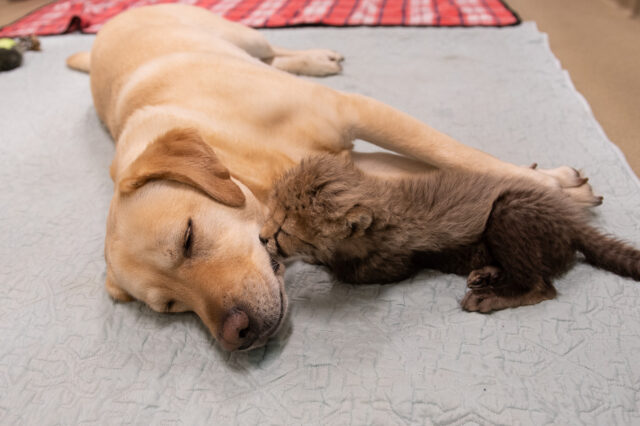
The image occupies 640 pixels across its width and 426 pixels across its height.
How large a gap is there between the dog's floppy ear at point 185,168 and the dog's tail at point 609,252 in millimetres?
1154

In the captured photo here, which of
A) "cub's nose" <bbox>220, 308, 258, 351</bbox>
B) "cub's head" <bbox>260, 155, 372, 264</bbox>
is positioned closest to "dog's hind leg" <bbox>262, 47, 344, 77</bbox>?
"cub's head" <bbox>260, 155, 372, 264</bbox>

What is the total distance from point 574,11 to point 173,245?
4.03 meters

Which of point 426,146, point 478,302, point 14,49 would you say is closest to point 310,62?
point 426,146

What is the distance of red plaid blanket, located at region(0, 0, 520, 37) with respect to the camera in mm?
3592

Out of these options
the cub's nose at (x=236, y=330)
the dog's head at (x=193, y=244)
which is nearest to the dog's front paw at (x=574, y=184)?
the dog's head at (x=193, y=244)

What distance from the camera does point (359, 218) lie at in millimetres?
1402

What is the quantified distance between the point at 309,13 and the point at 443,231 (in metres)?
3.20

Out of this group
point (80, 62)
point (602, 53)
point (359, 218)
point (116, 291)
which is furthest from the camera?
point (80, 62)

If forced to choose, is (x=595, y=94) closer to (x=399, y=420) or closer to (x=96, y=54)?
(x=399, y=420)

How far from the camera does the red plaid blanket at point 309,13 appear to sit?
3.59 m

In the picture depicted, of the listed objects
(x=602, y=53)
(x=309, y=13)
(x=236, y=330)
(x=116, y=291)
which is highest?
(x=602, y=53)

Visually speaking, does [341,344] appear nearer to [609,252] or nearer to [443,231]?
[443,231]

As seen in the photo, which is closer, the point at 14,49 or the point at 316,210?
the point at 316,210

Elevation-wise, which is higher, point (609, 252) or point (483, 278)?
point (609, 252)
